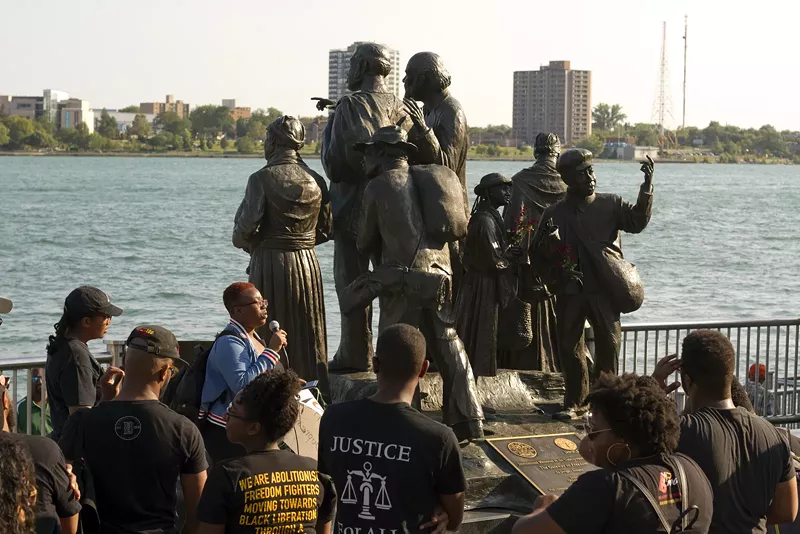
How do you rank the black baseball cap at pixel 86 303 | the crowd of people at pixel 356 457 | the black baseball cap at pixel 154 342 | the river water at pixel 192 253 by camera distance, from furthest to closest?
the river water at pixel 192 253, the black baseball cap at pixel 86 303, the black baseball cap at pixel 154 342, the crowd of people at pixel 356 457

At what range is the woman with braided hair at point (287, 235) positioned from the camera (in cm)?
1066

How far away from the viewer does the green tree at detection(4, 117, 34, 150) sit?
6575 inches

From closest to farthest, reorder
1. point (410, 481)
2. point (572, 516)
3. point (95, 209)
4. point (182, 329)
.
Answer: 1. point (572, 516)
2. point (410, 481)
3. point (182, 329)
4. point (95, 209)

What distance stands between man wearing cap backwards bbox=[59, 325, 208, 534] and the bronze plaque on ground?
3868 mm

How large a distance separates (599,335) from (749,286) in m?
39.1

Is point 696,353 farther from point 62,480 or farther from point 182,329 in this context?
point 182,329

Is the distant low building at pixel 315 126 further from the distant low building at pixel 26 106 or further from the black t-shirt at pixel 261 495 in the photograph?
the distant low building at pixel 26 106

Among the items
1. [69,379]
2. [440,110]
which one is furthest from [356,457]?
[440,110]

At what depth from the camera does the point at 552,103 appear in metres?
180

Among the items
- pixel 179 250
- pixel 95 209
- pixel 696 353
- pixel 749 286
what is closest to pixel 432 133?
pixel 696 353

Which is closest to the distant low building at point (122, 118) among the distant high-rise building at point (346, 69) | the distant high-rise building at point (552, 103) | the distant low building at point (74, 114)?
the distant low building at point (74, 114)

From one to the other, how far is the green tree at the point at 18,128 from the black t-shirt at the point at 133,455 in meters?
167

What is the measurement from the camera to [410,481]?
237 inches

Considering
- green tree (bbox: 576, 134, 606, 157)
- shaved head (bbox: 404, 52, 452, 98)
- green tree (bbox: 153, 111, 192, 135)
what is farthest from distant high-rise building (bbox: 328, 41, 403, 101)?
green tree (bbox: 153, 111, 192, 135)
